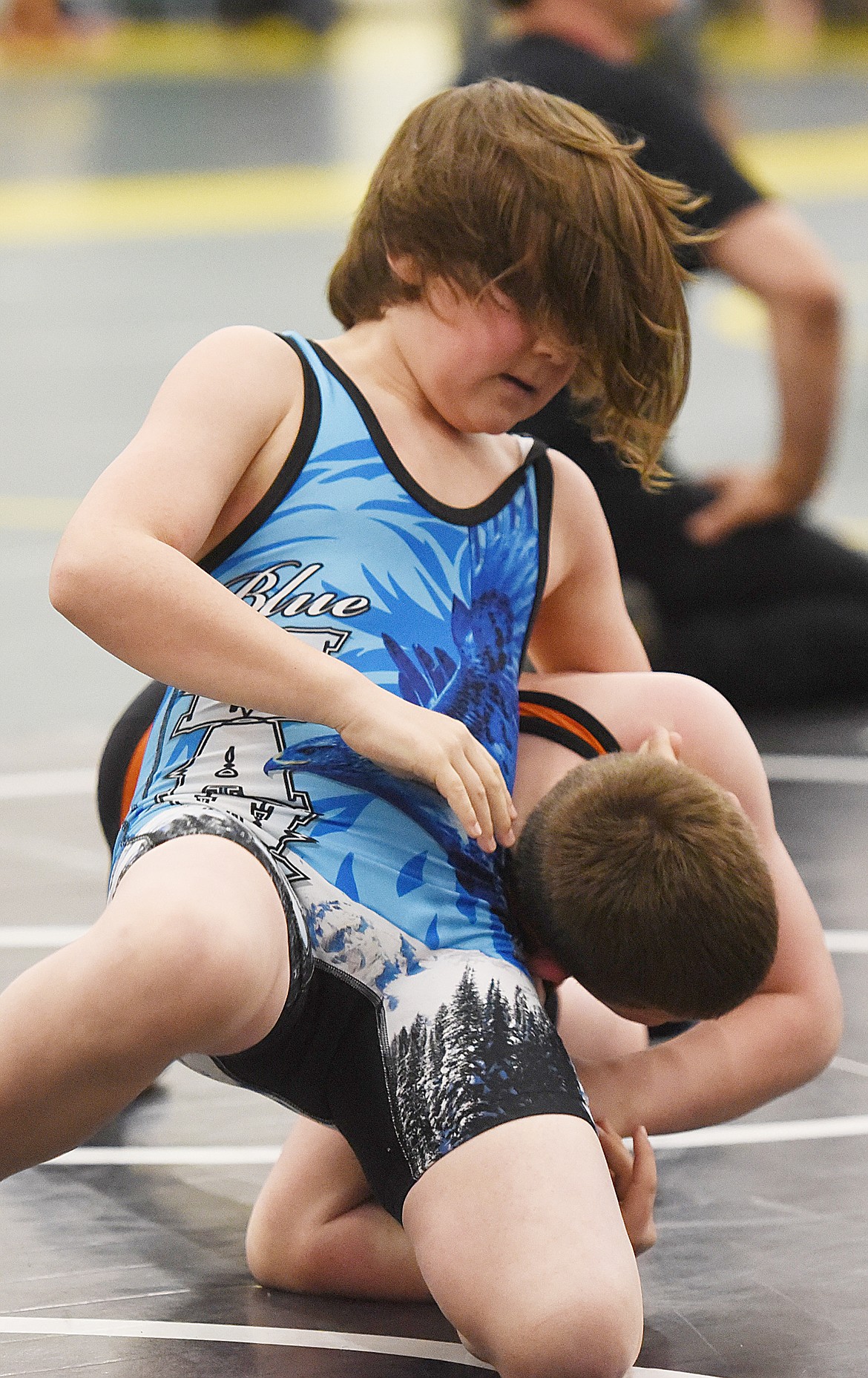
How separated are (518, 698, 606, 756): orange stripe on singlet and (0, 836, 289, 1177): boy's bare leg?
1.63 ft

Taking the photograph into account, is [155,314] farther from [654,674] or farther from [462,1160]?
[462,1160]

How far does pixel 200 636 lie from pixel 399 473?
30cm

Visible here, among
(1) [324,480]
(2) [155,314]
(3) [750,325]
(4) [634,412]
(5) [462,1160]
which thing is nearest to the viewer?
(5) [462,1160]

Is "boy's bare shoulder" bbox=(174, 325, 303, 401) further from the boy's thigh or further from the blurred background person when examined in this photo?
the blurred background person

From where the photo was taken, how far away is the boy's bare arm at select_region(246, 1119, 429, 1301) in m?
1.57

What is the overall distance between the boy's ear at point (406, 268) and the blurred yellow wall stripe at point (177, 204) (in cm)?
633

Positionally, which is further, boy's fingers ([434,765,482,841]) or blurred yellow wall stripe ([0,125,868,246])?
blurred yellow wall stripe ([0,125,868,246])

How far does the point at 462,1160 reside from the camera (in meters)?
1.42

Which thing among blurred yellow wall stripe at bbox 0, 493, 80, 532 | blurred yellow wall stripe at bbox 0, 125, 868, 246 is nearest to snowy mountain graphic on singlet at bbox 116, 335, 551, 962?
blurred yellow wall stripe at bbox 0, 493, 80, 532

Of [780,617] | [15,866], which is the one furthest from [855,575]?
[15,866]

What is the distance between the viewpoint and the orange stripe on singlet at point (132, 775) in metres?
1.72

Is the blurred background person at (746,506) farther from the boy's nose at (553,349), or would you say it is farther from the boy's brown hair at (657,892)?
the boy's brown hair at (657,892)

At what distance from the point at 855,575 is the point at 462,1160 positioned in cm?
229

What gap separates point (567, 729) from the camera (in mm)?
1793
